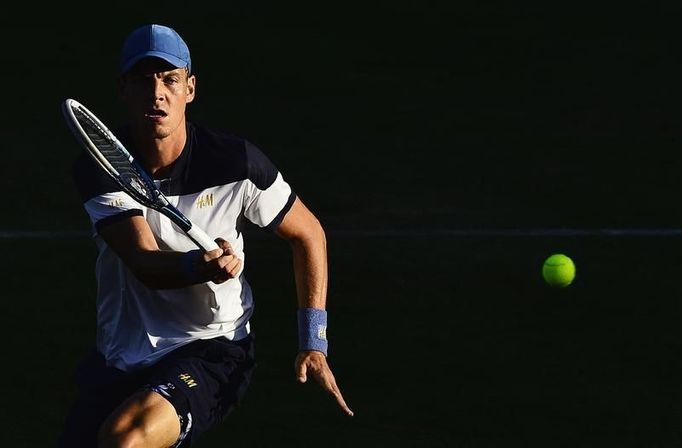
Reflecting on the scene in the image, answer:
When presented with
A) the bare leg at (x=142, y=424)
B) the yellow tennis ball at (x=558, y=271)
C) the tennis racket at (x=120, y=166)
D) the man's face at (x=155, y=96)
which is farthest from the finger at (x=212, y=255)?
the yellow tennis ball at (x=558, y=271)

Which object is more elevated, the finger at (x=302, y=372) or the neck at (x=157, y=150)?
the neck at (x=157, y=150)

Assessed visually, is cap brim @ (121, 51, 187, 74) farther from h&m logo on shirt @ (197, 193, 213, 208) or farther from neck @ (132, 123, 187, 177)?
h&m logo on shirt @ (197, 193, 213, 208)

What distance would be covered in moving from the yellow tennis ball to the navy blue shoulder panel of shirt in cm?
424

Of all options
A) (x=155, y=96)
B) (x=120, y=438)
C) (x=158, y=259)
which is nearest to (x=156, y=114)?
(x=155, y=96)

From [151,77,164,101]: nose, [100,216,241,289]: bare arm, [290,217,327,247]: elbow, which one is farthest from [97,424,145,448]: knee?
[151,77,164,101]: nose

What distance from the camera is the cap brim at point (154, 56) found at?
6531 millimetres

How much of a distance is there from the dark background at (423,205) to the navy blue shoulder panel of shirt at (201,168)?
2284 millimetres

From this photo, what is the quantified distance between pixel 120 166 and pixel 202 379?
0.91 m

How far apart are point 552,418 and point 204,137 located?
2993 millimetres

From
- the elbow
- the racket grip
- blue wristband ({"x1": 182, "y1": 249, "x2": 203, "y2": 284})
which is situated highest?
the racket grip

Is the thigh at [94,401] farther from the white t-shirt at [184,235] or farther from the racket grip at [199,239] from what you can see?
the racket grip at [199,239]

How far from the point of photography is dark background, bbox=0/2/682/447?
9094 millimetres

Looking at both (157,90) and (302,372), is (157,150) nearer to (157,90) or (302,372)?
(157,90)

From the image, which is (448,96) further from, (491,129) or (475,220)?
(475,220)
